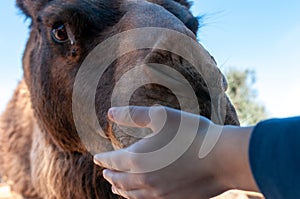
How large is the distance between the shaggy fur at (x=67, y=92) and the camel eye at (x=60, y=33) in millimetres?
26

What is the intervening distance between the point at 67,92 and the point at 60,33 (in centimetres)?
40

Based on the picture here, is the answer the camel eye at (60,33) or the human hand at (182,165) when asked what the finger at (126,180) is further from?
the camel eye at (60,33)

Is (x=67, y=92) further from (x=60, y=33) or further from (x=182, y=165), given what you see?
(x=182, y=165)

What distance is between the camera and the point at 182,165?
4.06ft

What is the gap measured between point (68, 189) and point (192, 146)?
1.99m

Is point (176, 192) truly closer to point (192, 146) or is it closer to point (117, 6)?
point (192, 146)

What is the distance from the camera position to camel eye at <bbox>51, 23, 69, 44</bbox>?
277 cm

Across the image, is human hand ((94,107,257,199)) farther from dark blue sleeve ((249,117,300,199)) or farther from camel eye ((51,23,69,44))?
camel eye ((51,23,69,44))

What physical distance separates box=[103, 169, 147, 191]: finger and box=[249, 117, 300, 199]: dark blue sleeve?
1.11 feet

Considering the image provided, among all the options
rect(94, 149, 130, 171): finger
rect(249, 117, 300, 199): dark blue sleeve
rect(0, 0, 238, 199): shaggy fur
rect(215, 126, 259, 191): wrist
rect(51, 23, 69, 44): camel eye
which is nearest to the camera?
rect(249, 117, 300, 199): dark blue sleeve

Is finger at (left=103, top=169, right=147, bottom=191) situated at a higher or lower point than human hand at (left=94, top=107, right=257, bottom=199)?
lower

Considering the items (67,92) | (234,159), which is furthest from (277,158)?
(67,92)

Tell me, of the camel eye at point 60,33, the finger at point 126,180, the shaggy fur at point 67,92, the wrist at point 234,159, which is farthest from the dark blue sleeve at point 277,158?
the camel eye at point 60,33

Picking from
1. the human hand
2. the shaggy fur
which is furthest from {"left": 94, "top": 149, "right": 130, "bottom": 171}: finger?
the shaggy fur
